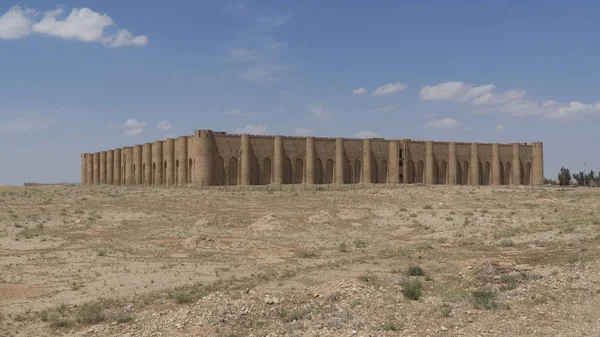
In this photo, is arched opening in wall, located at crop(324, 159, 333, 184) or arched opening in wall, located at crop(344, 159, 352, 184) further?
arched opening in wall, located at crop(344, 159, 352, 184)

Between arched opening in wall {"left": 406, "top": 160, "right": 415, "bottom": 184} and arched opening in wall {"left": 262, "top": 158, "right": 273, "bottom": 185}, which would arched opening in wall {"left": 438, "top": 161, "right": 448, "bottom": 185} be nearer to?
arched opening in wall {"left": 406, "top": 160, "right": 415, "bottom": 184}

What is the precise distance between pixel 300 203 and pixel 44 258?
1945 centimetres

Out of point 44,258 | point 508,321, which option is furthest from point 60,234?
point 508,321

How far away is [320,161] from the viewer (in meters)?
54.6

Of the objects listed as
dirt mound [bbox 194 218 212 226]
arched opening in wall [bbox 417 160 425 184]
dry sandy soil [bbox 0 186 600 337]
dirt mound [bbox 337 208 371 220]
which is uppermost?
arched opening in wall [bbox 417 160 425 184]

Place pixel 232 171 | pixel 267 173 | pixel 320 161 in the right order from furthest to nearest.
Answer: pixel 320 161, pixel 267 173, pixel 232 171

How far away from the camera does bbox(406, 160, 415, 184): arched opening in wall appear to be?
60094 millimetres

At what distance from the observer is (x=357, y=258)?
51.6 ft

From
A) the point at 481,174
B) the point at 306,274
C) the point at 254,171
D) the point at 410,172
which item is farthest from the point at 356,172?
the point at 306,274

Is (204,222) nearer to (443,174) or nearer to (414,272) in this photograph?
(414,272)

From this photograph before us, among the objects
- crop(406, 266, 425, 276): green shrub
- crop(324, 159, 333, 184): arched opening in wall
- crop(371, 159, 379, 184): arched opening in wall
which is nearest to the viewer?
crop(406, 266, 425, 276): green shrub

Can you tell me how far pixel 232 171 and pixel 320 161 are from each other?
9972mm

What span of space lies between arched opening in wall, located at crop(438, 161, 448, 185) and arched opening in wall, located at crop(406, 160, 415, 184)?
4.38 metres

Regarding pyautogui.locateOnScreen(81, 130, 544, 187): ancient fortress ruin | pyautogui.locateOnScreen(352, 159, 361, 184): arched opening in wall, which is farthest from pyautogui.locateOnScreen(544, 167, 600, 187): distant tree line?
pyautogui.locateOnScreen(352, 159, 361, 184): arched opening in wall
